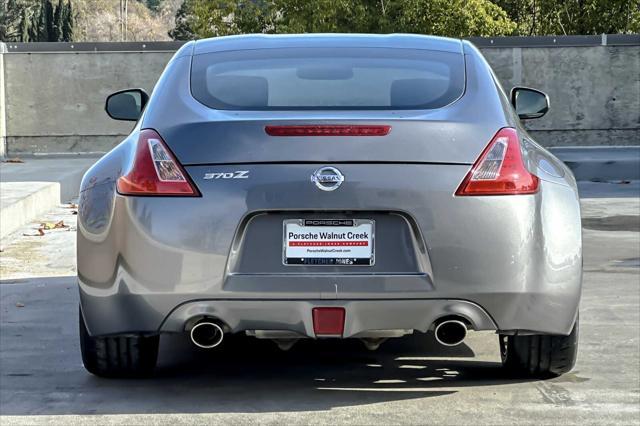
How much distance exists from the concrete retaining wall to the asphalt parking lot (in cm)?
2004

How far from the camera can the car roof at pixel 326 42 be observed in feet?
19.2

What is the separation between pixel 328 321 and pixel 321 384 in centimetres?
77

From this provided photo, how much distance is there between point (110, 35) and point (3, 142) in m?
113

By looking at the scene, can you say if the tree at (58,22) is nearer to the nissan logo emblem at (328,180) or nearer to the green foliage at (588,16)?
the green foliage at (588,16)

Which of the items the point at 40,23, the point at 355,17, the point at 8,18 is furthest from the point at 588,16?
the point at 8,18

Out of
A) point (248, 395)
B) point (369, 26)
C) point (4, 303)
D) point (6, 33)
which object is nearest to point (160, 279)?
point (248, 395)

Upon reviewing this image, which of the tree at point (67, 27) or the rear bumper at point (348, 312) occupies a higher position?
the rear bumper at point (348, 312)

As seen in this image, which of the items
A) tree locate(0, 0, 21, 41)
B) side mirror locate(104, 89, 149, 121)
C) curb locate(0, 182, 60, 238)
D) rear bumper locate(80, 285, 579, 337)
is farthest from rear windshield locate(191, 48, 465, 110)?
tree locate(0, 0, 21, 41)

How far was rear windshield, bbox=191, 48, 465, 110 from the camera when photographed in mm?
5348

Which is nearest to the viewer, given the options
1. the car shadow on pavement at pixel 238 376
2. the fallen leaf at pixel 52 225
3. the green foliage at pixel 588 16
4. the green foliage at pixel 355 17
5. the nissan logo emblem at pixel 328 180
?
the nissan logo emblem at pixel 328 180

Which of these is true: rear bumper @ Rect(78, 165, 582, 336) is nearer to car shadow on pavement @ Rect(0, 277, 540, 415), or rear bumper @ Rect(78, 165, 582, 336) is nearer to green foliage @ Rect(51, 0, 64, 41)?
car shadow on pavement @ Rect(0, 277, 540, 415)

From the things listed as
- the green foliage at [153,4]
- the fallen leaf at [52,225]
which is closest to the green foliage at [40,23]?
the fallen leaf at [52,225]

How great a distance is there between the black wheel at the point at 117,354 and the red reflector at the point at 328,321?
94cm

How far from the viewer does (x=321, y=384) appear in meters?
5.63
